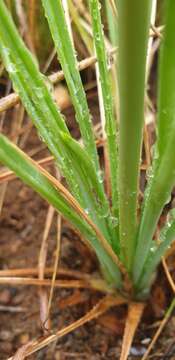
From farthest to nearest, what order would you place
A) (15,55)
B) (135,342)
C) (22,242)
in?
(22,242)
(135,342)
(15,55)

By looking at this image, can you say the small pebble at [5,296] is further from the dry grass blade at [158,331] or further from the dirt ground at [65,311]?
the dry grass blade at [158,331]

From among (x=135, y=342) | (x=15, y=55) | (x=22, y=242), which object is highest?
(x=15, y=55)

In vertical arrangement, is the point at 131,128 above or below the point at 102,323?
above

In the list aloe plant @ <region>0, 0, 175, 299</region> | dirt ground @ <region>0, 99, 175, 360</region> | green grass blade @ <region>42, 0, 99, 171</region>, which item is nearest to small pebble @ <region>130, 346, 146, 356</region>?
dirt ground @ <region>0, 99, 175, 360</region>

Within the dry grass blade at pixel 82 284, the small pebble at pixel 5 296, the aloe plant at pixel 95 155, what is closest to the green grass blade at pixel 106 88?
the aloe plant at pixel 95 155

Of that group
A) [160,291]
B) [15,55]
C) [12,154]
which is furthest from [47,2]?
[160,291]

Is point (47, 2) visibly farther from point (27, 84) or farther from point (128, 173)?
point (128, 173)

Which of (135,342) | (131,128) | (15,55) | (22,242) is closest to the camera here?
(131,128)
